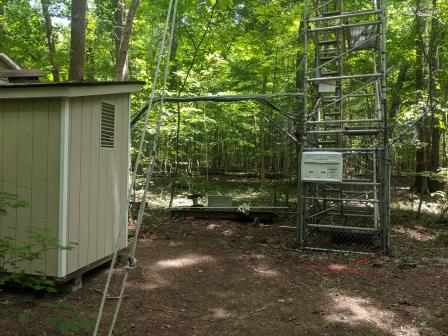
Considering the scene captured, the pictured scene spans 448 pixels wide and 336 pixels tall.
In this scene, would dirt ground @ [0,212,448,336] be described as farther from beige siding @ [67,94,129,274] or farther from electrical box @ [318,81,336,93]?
electrical box @ [318,81,336,93]

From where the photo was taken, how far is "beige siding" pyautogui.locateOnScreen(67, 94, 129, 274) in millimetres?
4957

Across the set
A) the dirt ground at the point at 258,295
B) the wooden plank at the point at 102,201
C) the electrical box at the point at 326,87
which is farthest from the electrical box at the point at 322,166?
the wooden plank at the point at 102,201

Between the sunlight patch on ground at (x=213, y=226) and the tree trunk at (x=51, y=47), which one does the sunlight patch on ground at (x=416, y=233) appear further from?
the tree trunk at (x=51, y=47)

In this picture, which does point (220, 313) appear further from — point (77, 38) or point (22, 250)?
point (77, 38)

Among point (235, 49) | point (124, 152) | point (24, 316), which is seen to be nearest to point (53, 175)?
point (124, 152)

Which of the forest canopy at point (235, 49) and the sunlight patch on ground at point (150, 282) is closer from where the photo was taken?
the sunlight patch on ground at point (150, 282)

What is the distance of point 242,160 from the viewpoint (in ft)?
84.3

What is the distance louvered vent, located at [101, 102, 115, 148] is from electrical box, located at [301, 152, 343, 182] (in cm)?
327

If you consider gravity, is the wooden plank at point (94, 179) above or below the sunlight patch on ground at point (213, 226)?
above

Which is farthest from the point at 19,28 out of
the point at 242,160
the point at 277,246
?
the point at 242,160

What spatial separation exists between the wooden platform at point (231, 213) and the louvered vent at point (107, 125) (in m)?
4.57

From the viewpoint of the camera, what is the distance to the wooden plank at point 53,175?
4781mm

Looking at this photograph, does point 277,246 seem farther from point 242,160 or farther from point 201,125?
point 242,160

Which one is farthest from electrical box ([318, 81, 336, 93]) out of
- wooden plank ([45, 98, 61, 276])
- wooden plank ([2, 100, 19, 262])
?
wooden plank ([2, 100, 19, 262])
